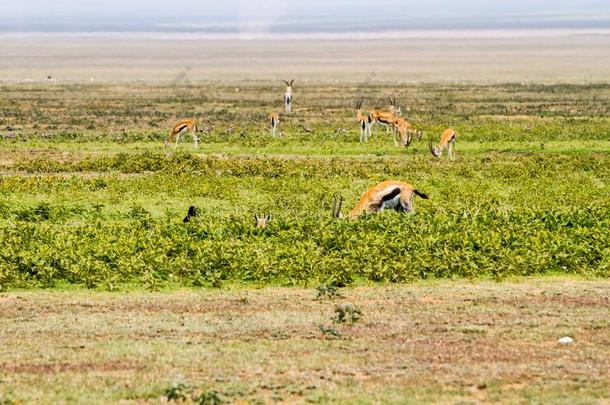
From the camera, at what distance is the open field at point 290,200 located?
16172 millimetres

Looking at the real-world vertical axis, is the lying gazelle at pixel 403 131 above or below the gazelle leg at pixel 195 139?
above

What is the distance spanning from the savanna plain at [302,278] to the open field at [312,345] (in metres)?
0.03

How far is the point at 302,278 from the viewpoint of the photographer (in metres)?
15.9

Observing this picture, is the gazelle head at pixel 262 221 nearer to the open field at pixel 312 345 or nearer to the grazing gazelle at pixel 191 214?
the grazing gazelle at pixel 191 214

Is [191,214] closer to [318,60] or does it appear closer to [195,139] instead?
[195,139]

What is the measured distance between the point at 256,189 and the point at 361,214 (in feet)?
18.4

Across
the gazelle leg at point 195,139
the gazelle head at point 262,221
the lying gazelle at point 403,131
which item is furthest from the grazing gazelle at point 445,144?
the gazelle head at point 262,221

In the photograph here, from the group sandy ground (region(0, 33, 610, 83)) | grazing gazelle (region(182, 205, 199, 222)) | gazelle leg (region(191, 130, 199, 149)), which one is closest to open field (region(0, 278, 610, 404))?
grazing gazelle (region(182, 205, 199, 222))

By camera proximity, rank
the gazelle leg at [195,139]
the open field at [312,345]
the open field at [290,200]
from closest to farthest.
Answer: the open field at [312,345]
the open field at [290,200]
the gazelle leg at [195,139]

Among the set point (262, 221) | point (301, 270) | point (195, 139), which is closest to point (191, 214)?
point (262, 221)

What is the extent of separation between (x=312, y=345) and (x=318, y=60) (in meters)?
87.8

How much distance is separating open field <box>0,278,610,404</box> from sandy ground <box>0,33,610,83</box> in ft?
189

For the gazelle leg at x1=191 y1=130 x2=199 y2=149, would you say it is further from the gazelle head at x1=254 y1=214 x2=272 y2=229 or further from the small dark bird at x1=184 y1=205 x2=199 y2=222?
the gazelle head at x1=254 y1=214 x2=272 y2=229

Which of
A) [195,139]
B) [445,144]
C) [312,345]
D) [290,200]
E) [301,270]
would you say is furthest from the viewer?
[195,139]
